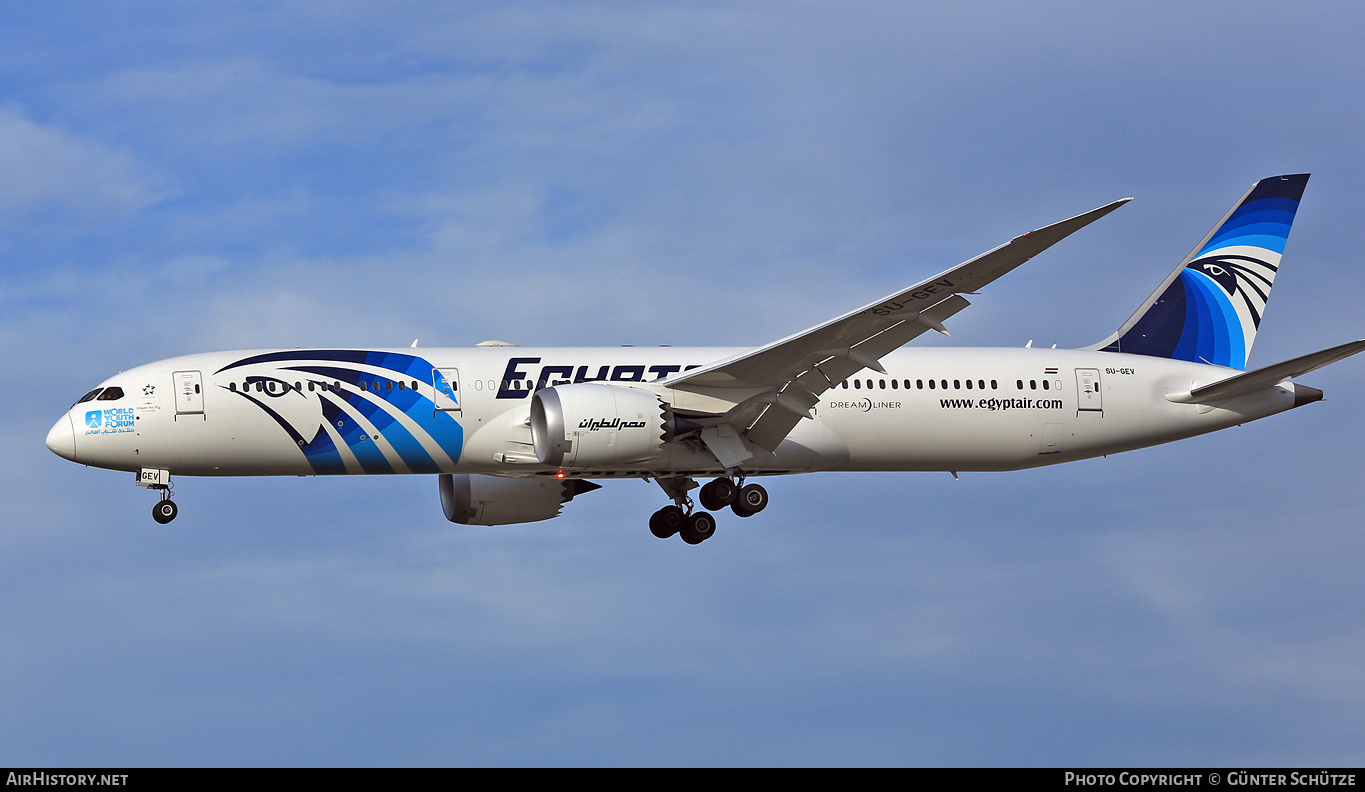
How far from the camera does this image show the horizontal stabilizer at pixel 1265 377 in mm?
30617

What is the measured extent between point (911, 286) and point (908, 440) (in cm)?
702

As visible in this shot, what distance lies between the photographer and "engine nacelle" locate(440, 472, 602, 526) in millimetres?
35188

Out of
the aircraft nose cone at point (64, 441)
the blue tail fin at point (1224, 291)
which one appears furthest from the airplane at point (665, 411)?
the blue tail fin at point (1224, 291)

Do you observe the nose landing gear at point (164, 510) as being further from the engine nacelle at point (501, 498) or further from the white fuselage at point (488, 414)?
the engine nacelle at point (501, 498)

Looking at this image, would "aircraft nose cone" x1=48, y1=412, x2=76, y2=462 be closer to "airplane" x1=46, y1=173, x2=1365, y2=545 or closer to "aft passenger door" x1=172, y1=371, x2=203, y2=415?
"airplane" x1=46, y1=173, x2=1365, y2=545

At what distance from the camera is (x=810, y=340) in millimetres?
29219

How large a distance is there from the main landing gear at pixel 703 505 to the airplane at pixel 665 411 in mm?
40

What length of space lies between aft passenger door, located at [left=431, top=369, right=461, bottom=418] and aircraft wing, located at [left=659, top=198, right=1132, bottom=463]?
162 inches

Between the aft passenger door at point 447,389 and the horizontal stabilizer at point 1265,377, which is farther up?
the aft passenger door at point 447,389

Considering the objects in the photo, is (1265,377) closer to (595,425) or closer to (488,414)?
(595,425)

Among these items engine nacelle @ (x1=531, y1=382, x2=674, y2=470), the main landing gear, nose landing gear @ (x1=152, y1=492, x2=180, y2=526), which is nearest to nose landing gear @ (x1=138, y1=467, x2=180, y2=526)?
nose landing gear @ (x1=152, y1=492, x2=180, y2=526)
